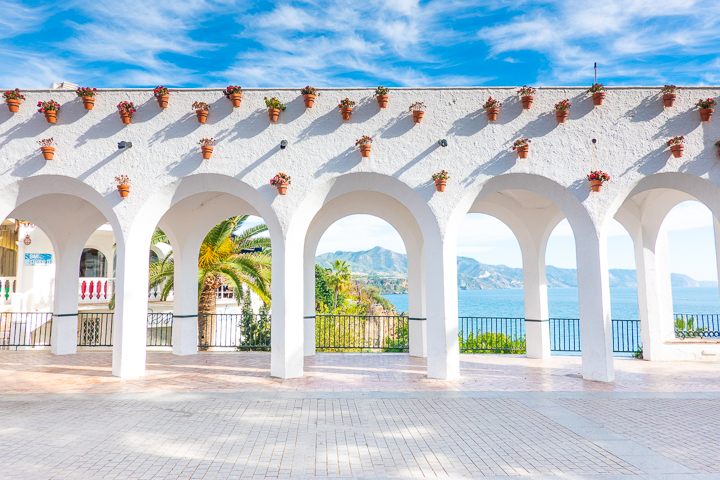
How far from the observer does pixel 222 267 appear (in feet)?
49.7

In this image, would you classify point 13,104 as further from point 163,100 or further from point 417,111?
point 417,111

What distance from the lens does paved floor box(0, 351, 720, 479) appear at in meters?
4.48

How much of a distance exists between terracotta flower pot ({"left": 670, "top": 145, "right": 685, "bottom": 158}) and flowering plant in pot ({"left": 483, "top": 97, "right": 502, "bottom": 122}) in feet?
11.2

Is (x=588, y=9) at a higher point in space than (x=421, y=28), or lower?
lower

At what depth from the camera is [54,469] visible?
Answer: 172 inches

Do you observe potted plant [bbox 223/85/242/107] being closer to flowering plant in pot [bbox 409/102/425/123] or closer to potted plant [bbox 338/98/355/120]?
potted plant [bbox 338/98/355/120]

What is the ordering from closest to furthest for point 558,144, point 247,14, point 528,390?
point 528,390, point 558,144, point 247,14

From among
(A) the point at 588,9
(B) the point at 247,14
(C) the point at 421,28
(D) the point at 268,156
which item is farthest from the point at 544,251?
(B) the point at 247,14

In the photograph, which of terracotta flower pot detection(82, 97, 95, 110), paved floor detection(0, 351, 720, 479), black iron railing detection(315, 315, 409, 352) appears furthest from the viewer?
black iron railing detection(315, 315, 409, 352)

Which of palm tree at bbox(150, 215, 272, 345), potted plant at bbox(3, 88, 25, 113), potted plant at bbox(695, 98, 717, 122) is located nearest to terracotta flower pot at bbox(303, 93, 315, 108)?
potted plant at bbox(3, 88, 25, 113)

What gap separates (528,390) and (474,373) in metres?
1.63

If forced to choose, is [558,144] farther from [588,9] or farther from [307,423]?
[307,423]

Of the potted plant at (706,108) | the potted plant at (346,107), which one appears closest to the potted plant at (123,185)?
the potted plant at (346,107)

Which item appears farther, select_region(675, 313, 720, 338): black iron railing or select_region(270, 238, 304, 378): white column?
select_region(675, 313, 720, 338): black iron railing
